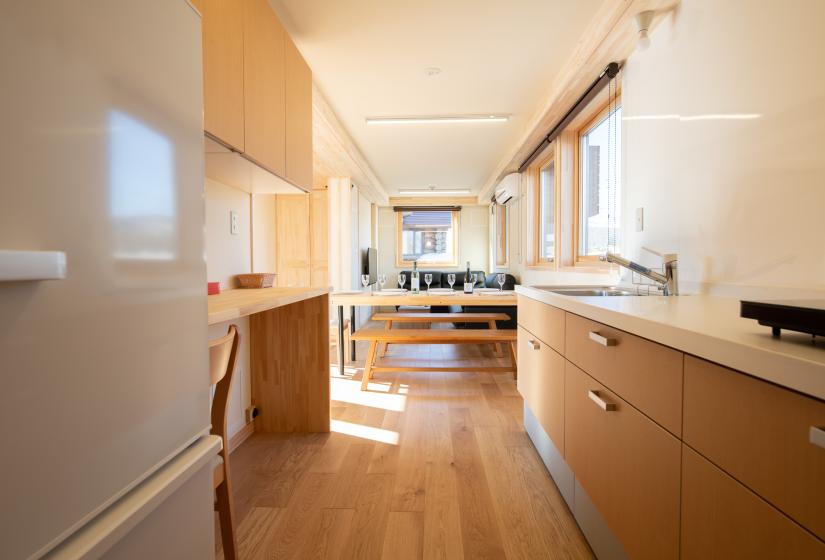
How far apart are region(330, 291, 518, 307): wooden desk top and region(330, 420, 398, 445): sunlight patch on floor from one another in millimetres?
1200

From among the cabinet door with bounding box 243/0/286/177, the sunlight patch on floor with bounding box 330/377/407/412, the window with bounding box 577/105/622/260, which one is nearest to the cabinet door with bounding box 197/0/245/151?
the cabinet door with bounding box 243/0/286/177

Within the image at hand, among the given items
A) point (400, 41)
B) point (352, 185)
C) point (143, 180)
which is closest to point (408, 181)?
point (352, 185)

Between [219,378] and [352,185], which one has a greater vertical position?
[352,185]

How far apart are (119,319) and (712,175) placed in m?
2.01

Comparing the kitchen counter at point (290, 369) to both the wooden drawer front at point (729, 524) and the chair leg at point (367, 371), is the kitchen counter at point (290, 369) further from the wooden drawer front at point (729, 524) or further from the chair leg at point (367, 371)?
the wooden drawer front at point (729, 524)

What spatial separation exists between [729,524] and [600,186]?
2.71m

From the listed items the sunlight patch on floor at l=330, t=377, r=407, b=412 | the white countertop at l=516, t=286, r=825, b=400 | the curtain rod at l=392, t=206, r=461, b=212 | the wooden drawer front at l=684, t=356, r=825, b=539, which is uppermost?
the curtain rod at l=392, t=206, r=461, b=212

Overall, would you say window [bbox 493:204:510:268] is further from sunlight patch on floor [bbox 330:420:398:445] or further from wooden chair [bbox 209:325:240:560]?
wooden chair [bbox 209:325:240:560]

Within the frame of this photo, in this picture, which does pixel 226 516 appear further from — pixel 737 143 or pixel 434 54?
pixel 434 54

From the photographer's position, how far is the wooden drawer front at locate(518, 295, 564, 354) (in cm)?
168

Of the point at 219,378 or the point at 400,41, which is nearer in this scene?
the point at 219,378

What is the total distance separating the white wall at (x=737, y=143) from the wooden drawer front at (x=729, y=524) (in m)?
0.83

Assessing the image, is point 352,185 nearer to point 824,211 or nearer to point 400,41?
point 400,41

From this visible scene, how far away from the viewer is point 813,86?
3.73 feet
